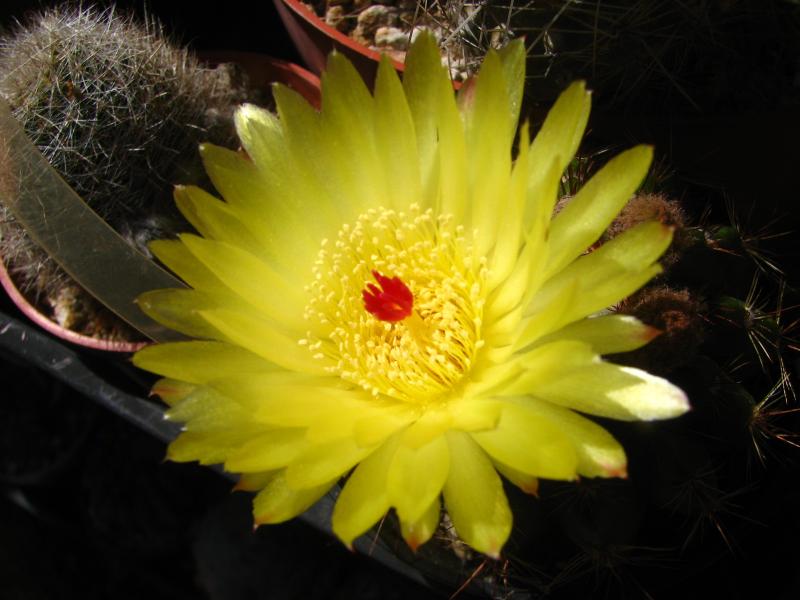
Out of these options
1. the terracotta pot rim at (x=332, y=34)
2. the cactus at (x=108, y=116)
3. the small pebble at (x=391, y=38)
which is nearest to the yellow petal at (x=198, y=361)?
the cactus at (x=108, y=116)

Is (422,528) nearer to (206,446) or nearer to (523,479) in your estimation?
(523,479)

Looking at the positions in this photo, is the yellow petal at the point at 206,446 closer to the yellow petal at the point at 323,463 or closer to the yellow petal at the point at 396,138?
the yellow petal at the point at 323,463

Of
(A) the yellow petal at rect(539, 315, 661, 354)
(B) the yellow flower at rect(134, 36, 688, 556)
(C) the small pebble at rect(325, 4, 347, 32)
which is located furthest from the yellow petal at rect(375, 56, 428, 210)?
(C) the small pebble at rect(325, 4, 347, 32)

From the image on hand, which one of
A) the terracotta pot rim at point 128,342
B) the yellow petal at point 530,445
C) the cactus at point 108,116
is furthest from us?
the terracotta pot rim at point 128,342

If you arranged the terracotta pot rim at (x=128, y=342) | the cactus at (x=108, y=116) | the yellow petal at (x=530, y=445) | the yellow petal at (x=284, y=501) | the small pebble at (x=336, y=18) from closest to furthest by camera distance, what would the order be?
the yellow petal at (x=530, y=445), the yellow petal at (x=284, y=501), the cactus at (x=108, y=116), the terracotta pot rim at (x=128, y=342), the small pebble at (x=336, y=18)

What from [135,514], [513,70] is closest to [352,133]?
[513,70]

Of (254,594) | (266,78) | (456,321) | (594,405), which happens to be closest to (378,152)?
(456,321)

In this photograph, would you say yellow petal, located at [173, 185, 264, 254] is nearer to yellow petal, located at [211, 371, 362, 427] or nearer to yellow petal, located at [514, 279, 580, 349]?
yellow petal, located at [211, 371, 362, 427]

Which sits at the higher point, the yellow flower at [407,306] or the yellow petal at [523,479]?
the yellow flower at [407,306]
